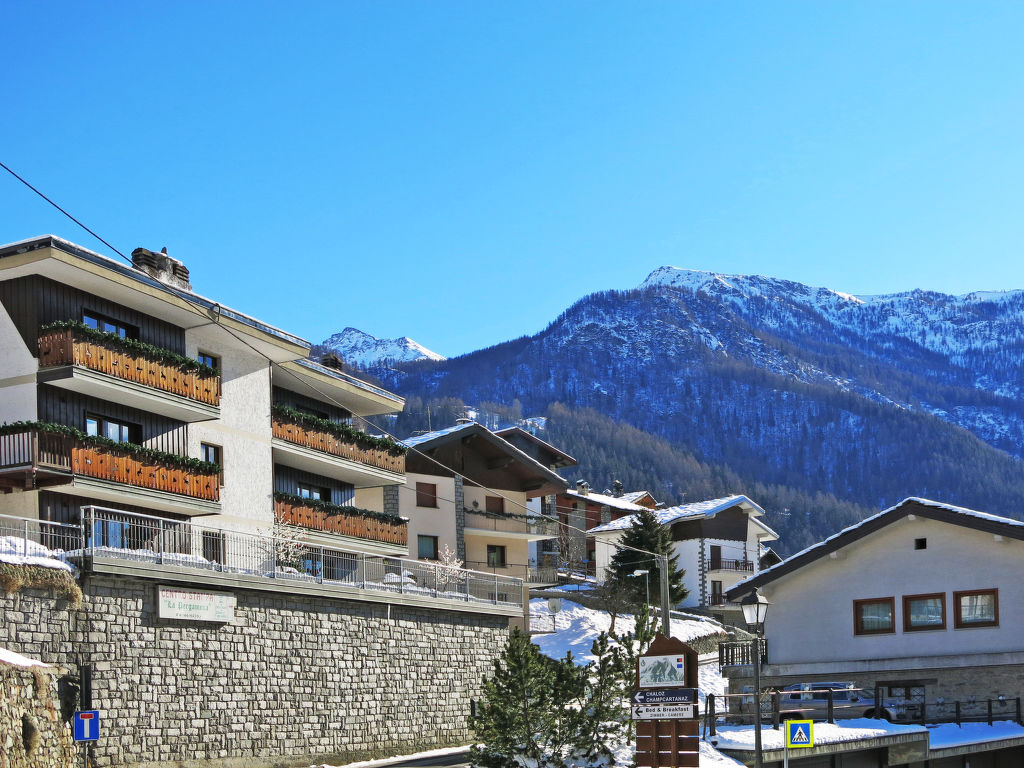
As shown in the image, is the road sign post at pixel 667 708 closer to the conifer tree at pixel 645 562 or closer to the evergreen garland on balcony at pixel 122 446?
the evergreen garland on balcony at pixel 122 446

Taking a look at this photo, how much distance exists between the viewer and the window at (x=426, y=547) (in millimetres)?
58656

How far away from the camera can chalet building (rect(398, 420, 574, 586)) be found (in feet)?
195

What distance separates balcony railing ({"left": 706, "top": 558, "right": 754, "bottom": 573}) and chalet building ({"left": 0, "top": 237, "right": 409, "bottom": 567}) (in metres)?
40.7

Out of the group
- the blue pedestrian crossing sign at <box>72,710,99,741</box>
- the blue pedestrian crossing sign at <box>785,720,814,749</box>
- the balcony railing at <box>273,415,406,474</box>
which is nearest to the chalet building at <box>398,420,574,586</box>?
the balcony railing at <box>273,415,406,474</box>

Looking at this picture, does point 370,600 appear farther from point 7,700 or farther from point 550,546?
point 550,546

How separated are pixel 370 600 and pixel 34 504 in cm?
919

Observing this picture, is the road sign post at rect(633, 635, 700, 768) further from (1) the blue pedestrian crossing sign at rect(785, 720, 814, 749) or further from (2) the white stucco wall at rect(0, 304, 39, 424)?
(2) the white stucco wall at rect(0, 304, 39, 424)

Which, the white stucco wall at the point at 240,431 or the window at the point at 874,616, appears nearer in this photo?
the window at the point at 874,616

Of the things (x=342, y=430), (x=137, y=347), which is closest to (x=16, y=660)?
(x=137, y=347)

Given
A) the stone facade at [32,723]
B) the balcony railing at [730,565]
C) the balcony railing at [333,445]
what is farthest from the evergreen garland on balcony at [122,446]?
the balcony railing at [730,565]

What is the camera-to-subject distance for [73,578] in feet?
85.0

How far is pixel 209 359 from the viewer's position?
40.1 metres

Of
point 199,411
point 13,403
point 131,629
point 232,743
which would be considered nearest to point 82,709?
point 131,629

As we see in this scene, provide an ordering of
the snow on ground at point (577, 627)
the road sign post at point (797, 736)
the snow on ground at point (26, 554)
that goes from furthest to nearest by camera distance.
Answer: the snow on ground at point (577, 627)
the road sign post at point (797, 736)
the snow on ground at point (26, 554)
